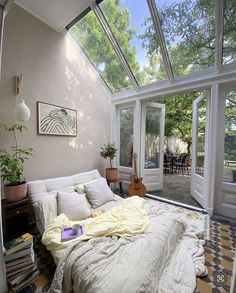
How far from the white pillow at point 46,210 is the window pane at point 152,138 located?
7.72 ft

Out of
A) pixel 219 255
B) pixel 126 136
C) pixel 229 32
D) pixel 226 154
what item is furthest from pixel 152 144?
pixel 219 255

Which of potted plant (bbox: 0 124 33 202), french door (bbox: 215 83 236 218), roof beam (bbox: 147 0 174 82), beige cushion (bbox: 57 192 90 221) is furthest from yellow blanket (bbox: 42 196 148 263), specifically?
roof beam (bbox: 147 0 174 82)

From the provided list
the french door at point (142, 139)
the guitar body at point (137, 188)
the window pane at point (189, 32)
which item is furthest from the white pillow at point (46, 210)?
the window pane at point (189, 32)

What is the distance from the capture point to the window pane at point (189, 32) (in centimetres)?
225

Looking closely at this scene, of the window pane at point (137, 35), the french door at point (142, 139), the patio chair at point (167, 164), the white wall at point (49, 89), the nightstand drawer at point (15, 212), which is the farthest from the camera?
the patio chair at point (167, 164)

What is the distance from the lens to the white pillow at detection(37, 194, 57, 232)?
1.89 m

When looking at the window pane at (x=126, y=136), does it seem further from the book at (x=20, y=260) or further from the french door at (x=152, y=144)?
the book at (x=20, y=260)

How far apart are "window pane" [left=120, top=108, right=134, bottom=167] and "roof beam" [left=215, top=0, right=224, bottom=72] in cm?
191

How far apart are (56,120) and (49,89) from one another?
51 centimetres

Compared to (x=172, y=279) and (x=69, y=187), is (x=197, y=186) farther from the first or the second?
(x=69, y=187)

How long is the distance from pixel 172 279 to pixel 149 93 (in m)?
3.11

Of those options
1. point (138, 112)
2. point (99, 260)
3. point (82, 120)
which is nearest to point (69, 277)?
point (99, 260)

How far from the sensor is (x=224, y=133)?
2.72m

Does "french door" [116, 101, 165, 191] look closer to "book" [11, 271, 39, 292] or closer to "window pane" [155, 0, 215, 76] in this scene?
"window pane" [155, 0, 215, 76]
